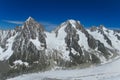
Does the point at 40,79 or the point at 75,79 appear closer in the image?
the point at 75,79

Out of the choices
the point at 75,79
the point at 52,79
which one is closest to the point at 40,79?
the point at 52,79

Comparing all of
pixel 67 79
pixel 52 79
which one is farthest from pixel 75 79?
pixel 52 79

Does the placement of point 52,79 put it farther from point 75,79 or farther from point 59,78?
point 75,79

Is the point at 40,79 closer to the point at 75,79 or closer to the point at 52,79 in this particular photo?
the point at 52,79

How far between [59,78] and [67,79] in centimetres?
1085

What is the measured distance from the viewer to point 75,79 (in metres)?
170

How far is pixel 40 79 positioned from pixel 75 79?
2693cm

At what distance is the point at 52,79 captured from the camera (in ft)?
618

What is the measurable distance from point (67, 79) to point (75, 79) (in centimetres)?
843

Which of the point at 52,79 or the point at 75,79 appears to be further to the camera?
the point at 52,79

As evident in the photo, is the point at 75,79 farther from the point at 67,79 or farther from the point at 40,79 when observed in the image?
the point at 40,79

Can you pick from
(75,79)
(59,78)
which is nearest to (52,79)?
(59,78)

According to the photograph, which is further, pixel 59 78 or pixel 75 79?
pixel 59 78

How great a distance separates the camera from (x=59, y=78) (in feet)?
613
